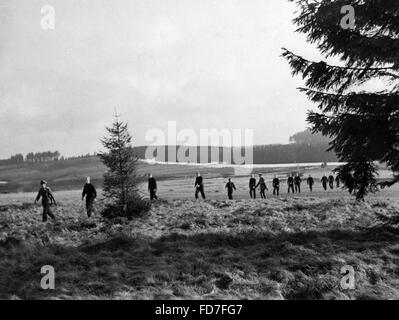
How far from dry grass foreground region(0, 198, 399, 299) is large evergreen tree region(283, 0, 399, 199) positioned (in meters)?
2.38

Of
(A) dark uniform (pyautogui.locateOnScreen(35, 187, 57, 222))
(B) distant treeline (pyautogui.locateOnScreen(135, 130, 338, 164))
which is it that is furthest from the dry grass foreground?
(B) distant treeline (pyautogui.locateOnScreen(135, 130, 338, 164))

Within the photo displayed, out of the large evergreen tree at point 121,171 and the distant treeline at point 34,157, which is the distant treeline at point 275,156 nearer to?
the distant treeline at point 34,157

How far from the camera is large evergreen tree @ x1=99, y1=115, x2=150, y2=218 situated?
51.5ft

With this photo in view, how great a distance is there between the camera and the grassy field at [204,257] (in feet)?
21.9

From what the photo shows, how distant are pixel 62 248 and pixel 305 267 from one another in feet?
21.0

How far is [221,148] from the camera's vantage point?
19675 centimetres

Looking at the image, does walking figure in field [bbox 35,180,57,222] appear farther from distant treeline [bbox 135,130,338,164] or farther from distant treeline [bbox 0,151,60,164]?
distant treeline [bbox 0,151,60,164]

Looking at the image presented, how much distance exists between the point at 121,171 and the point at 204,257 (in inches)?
344

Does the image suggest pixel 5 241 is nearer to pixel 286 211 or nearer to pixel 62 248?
pixel 62 248

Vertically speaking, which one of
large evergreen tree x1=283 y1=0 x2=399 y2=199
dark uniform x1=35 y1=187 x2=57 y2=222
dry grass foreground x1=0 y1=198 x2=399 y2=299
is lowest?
dry grass foreground x1=0 y1=198 x2=399 y2=299

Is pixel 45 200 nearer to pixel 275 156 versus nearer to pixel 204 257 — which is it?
pixel 204 257

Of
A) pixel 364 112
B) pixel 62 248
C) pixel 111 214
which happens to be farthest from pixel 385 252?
pixel 111 214

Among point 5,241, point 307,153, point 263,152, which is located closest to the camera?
point 5,241

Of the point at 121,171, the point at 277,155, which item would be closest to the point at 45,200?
the point at 121,171
